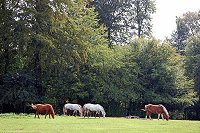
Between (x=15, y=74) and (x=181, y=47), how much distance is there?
43.6 meters

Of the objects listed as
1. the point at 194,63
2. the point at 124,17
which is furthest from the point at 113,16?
the point at 194,63

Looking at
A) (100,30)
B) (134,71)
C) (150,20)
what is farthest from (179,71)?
(150,20)

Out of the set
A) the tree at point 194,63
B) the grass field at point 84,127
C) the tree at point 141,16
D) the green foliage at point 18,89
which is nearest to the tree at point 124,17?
the tree at point 141,16

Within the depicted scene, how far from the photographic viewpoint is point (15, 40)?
27047 millimetres

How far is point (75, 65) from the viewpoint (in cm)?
3225

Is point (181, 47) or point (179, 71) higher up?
point (181, 47)

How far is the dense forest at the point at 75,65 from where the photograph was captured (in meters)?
27.9

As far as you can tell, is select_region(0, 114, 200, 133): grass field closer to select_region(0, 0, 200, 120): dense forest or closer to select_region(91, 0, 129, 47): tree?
select_region(0, 0, 200, 120): dense forest

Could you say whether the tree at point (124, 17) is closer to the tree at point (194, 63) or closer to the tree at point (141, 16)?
the tree at point (141, 16)

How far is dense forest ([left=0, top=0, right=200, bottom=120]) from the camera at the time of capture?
27.9 m

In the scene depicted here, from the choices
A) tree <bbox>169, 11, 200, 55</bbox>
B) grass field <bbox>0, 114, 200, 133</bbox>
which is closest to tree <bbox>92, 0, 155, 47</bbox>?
tree <bbox>169, 11, 200, 55</bbox>

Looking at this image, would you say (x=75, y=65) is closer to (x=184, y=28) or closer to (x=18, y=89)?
(x=18, y=89)

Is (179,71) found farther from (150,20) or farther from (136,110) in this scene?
(150,20)

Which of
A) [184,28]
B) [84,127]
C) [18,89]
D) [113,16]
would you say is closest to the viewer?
[84,127]
